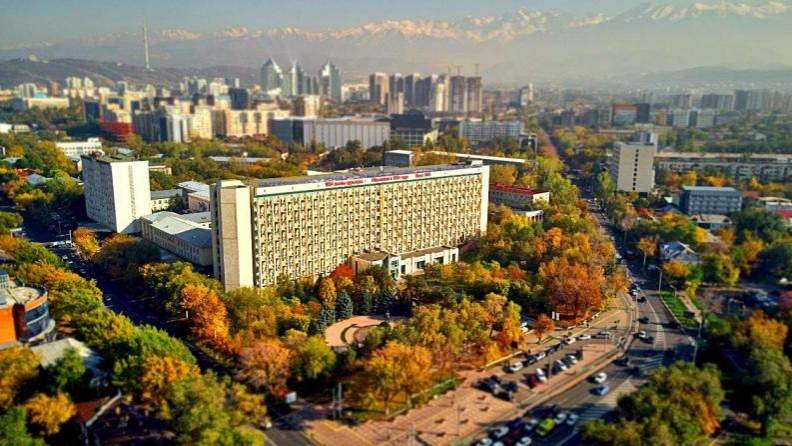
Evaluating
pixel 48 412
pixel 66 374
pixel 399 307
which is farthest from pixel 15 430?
pixel 399 307

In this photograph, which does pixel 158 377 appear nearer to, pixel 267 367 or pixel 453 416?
pixel 267 367

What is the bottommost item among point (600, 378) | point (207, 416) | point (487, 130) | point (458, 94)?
point (600, 378)

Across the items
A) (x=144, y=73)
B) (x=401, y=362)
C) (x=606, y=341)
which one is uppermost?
(x=144, y=73)

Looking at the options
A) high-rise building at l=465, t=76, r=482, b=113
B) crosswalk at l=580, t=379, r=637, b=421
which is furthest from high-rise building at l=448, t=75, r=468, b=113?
crosswalk at l=580, t=379, r=637, b=421

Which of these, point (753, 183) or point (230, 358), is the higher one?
point (753, 183)

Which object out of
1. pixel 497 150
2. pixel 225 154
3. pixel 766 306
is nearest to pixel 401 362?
pixel 766 306

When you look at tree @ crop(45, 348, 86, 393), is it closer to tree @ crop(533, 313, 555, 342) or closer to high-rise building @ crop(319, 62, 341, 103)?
tree @ crop(533, 313, 555, 342)

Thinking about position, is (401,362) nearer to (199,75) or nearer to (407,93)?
(407,93)
